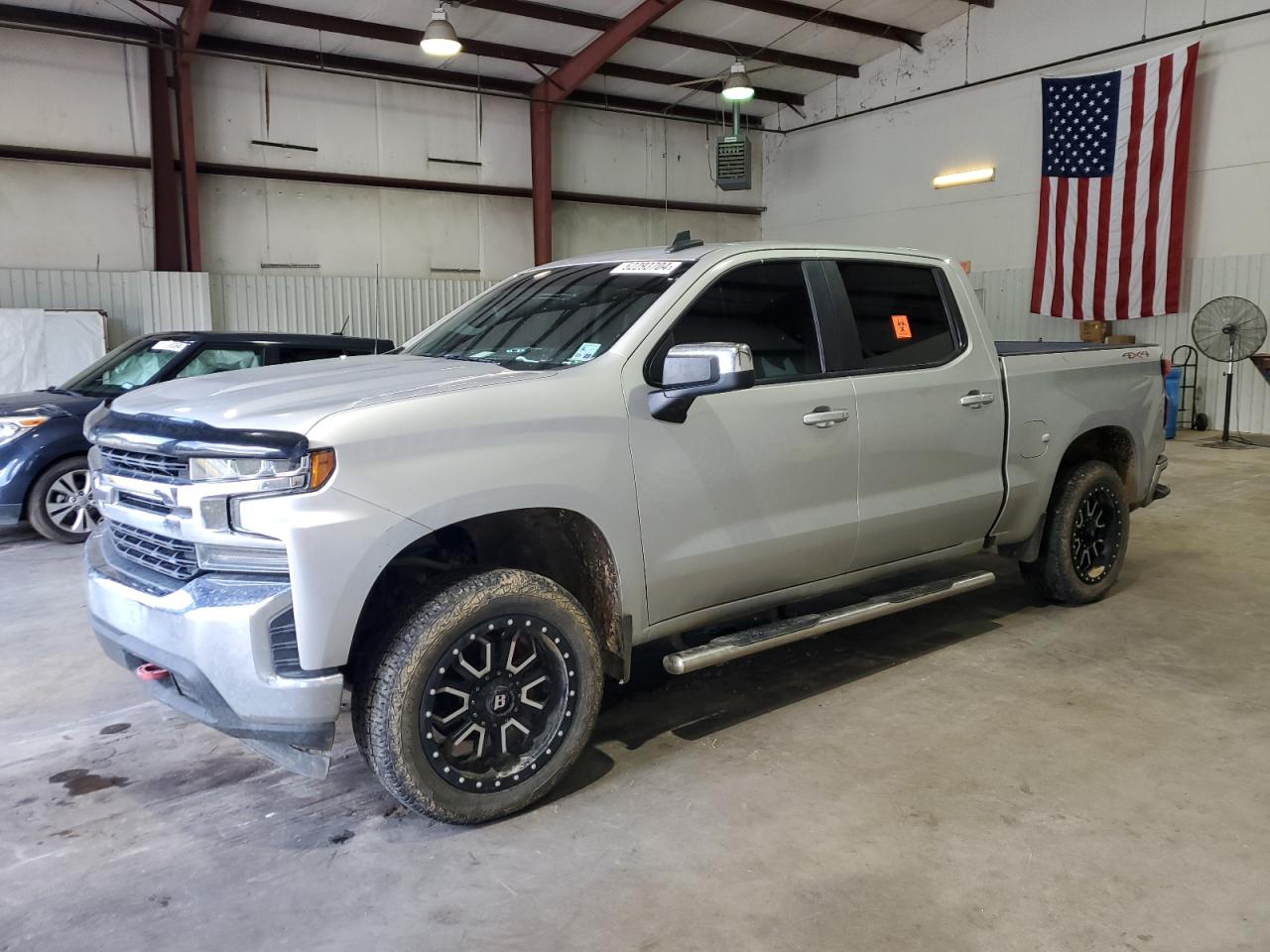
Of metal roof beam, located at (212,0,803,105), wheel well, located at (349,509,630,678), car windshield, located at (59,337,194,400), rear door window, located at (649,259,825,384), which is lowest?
wheel well, located at (349,509,630,678)

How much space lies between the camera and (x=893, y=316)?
404 cm

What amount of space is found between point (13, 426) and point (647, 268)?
5.25m

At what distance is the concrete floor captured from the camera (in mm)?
2430

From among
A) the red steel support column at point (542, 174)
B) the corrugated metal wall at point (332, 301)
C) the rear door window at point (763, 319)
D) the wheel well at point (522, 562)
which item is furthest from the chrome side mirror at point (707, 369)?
the red steel support column at point (542, 174)

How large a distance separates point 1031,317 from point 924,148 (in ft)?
11.6

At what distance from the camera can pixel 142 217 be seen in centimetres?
1305

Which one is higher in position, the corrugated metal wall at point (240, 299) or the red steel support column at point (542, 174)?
the red steel support column at point (542, 174)

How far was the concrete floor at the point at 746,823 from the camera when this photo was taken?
2.43m

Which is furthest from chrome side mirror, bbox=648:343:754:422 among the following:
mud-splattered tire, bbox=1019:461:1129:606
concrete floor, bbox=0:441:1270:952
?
mud-splattered tire, bbox=1019:461:1129:606

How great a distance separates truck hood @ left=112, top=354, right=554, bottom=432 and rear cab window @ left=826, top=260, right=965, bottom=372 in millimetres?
1438

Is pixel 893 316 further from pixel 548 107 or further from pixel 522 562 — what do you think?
pixel 548 107

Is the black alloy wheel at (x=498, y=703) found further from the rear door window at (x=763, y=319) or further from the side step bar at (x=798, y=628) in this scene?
the rear door window at (x=763, y=319)

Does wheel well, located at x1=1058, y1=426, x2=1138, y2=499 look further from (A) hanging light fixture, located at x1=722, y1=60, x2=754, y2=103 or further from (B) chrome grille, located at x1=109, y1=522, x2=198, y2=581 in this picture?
(A) hanging light fixture, located at x1=722, y1=60, x2=754, y2=103

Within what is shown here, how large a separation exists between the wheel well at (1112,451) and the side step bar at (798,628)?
3.66 ft
